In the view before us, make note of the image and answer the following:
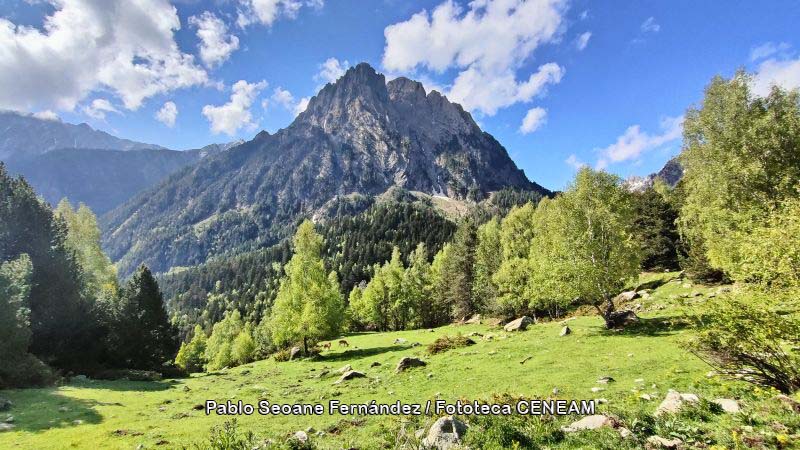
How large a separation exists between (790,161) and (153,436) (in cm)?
5073

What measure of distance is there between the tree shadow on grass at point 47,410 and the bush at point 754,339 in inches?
1137

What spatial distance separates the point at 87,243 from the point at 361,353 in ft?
180

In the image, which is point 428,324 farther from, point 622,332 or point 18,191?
point 18,191

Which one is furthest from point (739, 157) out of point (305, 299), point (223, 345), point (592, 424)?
point (223, 345)

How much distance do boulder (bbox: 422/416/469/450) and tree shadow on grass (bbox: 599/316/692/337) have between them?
2275cm

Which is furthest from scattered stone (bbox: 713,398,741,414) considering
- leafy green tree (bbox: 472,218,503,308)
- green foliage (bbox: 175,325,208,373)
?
green foliage (bbox: 175,325,208,373)

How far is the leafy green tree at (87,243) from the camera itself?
62344 millimetres

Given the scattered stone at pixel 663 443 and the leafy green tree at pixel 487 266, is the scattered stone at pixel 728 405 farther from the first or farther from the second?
the leafy green tree at pixel 487 266

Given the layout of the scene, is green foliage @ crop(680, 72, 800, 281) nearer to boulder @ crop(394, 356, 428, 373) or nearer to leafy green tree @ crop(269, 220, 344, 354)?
boulder @ crop(394, 356, 428, 373)

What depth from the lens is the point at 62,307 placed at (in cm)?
4194

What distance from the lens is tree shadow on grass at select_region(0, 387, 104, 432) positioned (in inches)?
763

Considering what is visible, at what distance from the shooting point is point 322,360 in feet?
138

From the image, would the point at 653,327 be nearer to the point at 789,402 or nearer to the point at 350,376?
the point at 789,402

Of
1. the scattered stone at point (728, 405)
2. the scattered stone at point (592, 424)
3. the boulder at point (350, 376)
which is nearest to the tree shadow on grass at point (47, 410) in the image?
the boulder at point (350, 376)
